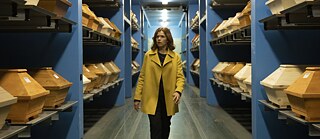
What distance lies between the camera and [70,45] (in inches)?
174

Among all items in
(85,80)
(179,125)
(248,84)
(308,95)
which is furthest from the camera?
(179,125)

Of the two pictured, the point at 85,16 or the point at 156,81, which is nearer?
the point at 156,81

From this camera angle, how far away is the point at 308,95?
9.51ft

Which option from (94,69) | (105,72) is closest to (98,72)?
(94,69)

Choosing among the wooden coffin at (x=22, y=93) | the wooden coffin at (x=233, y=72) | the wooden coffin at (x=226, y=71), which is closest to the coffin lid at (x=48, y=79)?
the wooden coffin at (x=22, y=93)

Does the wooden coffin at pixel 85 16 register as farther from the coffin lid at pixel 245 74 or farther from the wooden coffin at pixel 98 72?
the coffin lid at pixel 245 74

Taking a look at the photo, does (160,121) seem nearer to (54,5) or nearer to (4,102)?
(54,5)

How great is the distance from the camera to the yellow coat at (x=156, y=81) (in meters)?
3.81

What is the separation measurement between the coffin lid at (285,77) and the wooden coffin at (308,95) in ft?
1.41

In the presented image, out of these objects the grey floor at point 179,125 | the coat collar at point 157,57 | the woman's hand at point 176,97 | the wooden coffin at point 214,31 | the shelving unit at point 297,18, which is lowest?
the grey floor at point 179,125

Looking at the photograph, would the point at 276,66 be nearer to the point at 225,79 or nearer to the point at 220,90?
the point at 225,79

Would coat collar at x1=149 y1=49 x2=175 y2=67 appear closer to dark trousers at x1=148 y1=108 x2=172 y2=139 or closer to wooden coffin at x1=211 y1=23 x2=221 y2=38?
dark trousers at x1=148 y1=108 x2=172 y2=139

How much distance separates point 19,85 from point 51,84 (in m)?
0.70

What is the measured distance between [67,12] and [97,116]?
2.78m
